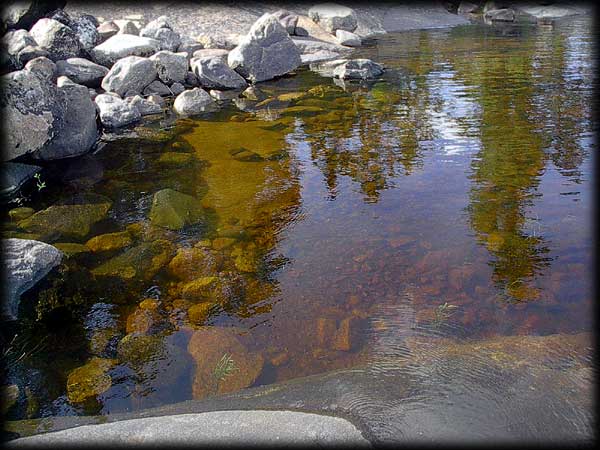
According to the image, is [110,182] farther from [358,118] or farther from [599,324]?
[599,324]

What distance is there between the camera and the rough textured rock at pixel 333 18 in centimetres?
2664

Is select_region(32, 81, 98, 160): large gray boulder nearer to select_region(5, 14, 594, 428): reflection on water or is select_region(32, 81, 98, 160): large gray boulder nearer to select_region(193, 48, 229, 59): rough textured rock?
select_region(5, 14, 594, 428): reflection on water

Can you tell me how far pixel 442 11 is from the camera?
37.7 m

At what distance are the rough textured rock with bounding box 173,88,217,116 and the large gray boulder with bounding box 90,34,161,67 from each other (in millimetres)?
3803

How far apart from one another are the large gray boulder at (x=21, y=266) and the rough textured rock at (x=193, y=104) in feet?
25.8

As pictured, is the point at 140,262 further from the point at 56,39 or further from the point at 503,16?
the point at 503,16

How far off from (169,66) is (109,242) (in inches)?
385

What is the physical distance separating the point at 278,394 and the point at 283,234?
2994mm

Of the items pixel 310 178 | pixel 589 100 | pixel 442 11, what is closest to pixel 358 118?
pixel 310 178

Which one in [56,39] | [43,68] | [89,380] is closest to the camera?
[89,380]

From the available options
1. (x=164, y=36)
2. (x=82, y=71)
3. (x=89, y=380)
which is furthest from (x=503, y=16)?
(x=89, y=380)

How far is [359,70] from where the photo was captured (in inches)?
644

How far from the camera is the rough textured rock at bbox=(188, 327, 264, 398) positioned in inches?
159

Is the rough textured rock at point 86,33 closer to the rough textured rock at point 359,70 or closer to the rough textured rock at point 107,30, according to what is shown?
the rough textured rock at point 107,30
